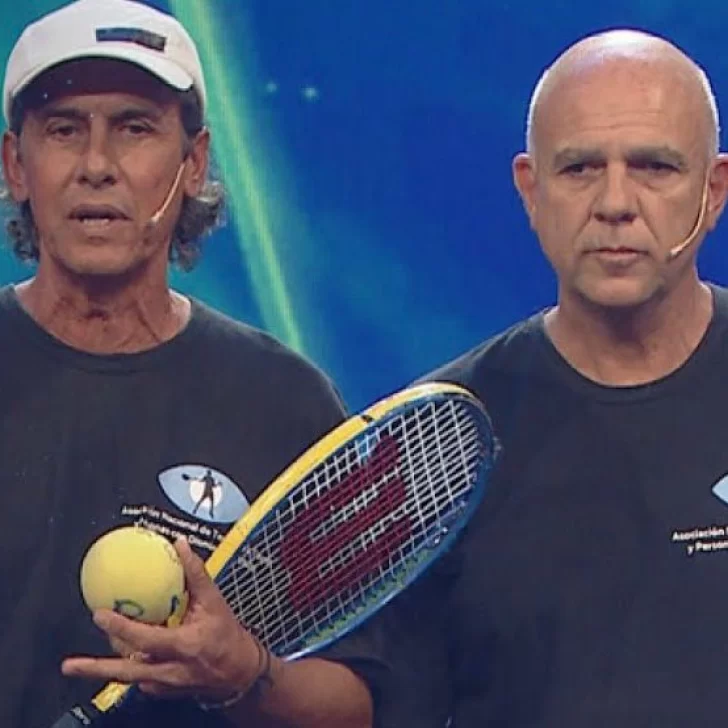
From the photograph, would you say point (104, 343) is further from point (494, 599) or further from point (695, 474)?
point (695, 474)

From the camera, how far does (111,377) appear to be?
7.13 feet

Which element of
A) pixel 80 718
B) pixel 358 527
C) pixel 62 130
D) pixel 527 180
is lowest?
pixel 80 718

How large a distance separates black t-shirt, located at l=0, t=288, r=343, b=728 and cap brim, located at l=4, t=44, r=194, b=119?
26 centimetres

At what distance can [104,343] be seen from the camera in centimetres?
219

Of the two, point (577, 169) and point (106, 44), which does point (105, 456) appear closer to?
point (106, 44)

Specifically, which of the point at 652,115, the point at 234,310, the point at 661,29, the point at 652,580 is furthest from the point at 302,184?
the point at 652,580

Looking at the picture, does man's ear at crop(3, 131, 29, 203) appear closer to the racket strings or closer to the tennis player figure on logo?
the tennis player figure on logo

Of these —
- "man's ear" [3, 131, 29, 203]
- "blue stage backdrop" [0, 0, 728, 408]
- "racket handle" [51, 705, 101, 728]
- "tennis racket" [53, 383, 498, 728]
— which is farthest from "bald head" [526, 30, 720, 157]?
"racket handle" [51, 705, 101, 728]

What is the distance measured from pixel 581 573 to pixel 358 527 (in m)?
0.26

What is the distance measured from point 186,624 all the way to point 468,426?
40 cm

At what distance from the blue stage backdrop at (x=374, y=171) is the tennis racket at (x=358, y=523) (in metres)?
0.69

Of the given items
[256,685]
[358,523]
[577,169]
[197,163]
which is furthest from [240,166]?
[256,685]

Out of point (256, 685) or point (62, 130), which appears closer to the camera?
point (256, 685)

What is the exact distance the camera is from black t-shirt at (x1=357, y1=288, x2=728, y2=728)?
2.09 metres
